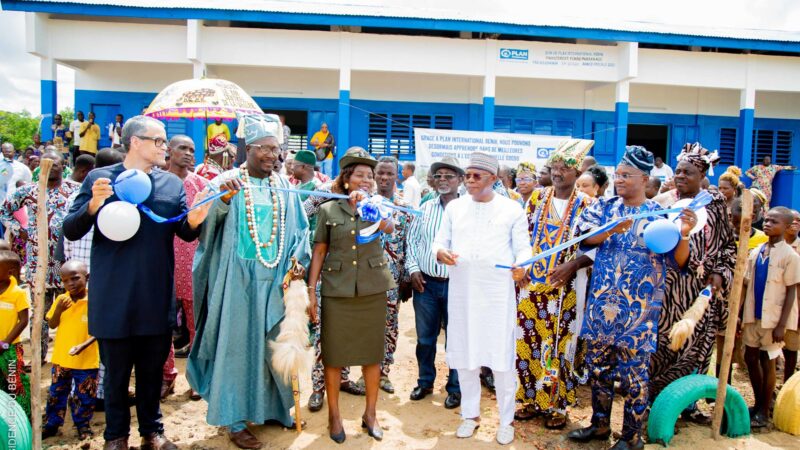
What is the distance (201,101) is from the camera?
6633 millimetres

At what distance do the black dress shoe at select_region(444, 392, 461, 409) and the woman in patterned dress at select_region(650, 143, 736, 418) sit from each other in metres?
1.52

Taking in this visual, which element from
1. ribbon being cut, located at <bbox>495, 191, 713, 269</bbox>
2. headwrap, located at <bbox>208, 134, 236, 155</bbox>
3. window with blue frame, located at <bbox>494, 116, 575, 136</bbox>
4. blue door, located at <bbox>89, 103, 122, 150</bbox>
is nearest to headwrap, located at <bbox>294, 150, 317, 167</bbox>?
headwrap, located at <bbox>208, 134, 236, 155</bbox>

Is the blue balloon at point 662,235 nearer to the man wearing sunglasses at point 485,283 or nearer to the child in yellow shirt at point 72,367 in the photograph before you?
the man wearing sunglasses at point 485,283

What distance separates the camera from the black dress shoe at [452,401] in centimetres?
470

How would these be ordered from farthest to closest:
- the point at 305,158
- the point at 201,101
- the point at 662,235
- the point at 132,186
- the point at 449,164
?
1. the point at 201,101
2. the point at 305,158
3. the point at 449,164
4. the point at 662,235
5. the point at 132,186

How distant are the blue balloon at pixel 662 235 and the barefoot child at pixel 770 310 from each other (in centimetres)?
173

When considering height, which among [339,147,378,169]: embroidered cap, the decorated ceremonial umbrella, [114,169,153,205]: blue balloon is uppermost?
the decorated ceremonial umbrella

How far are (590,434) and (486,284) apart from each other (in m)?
1.29

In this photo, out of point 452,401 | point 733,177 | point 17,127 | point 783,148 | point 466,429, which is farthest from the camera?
point 17,127

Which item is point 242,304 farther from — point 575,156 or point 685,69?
point 685,69

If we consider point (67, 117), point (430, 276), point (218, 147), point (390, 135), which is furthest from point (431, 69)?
point (67, 117)

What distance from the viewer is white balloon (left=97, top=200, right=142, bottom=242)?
315cm

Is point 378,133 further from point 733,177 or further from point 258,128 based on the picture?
point 258,128

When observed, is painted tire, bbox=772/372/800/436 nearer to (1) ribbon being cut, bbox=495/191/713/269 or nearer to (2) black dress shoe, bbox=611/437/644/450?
(2) black dress shoe, bbox=611/437/644/450
